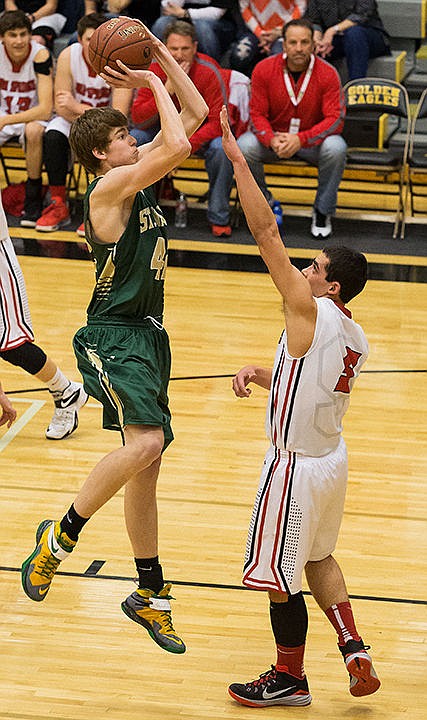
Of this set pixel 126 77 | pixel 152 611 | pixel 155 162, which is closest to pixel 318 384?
pixel 155 162

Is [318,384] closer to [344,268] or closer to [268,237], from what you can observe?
[344,268]

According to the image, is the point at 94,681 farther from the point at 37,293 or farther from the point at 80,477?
the point at 37,293

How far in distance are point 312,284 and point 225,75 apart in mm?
6934

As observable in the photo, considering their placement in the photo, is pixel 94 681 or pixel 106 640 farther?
pixel 106 640

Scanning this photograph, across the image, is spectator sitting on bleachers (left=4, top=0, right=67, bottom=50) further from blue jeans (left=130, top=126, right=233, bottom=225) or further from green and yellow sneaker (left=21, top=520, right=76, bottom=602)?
green and yellow sneaker (left=21, top=520, right=76, bottom=602)

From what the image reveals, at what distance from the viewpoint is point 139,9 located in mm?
11508

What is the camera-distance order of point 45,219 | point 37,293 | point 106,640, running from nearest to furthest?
point 106,640 < point 37,293 < point 45,219

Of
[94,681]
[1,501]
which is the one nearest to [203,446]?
[1,501]

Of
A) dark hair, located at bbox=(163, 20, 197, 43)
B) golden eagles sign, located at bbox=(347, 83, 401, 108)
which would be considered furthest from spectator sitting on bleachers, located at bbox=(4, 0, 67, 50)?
golden eagles sign, located at bbox=(347, 83, 401, 108)

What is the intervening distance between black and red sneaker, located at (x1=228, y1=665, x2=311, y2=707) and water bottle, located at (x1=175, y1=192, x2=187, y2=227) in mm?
6796

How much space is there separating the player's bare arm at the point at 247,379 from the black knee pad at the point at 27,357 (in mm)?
2362

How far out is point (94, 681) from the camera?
4176mm

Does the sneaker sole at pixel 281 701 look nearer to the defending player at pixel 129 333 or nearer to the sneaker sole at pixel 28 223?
the defending player at pixel 129 333

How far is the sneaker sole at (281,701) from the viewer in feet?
13.3
